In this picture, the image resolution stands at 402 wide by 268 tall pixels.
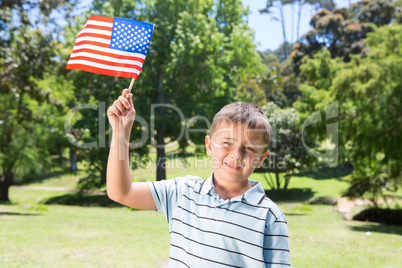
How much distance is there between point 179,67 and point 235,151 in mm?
20245

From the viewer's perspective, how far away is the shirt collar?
1874mm

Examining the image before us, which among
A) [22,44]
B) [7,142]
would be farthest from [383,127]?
[7,142]

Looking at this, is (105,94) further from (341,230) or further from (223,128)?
(223,128)

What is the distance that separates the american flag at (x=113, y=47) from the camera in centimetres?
265

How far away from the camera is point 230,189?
1.97 m

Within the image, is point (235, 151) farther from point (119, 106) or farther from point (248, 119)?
point (119, 106)

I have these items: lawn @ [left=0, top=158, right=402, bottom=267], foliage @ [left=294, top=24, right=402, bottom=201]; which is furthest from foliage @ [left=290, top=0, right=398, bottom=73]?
lawn @ [left=0, top=158, right=402, bottom=267]

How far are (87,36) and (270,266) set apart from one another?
189 centimetres

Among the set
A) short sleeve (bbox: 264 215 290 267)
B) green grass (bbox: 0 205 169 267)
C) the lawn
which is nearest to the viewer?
short sleeve (bbox: 264 215 290 267)

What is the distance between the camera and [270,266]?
1.80 meters

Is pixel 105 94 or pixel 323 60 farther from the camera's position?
pixel 105 94

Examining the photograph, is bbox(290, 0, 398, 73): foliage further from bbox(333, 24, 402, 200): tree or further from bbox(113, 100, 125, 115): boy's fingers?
bbox(113, 100, 125, 115): boy's fingers

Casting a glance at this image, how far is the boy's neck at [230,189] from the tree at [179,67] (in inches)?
754

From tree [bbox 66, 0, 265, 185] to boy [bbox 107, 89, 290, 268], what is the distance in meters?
19.1
